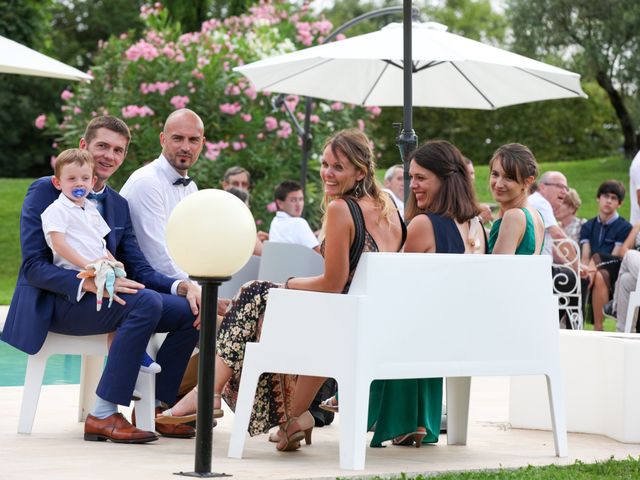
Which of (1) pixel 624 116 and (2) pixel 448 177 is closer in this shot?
Result: (2) pixel 448 177

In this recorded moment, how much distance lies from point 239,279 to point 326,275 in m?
2.99

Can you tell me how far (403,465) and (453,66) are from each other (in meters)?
4.33

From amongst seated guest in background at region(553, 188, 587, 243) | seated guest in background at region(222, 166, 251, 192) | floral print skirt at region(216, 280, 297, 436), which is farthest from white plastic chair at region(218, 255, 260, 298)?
seated guest in background at region(553, 188, 587, 243)

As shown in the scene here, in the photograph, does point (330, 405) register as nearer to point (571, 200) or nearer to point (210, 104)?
point (571, 200)

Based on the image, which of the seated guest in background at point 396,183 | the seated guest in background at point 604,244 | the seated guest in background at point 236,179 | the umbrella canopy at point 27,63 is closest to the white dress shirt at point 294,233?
the seated guest in background at point 236,179

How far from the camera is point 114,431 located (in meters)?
5.24

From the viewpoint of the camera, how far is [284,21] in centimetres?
1806

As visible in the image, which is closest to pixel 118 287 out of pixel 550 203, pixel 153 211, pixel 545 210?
pixel 153 211

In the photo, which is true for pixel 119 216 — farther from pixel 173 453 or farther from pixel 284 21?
pixel 284 21

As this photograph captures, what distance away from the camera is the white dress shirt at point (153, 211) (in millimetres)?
5957

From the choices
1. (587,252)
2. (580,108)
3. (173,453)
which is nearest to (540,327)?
(173,453)

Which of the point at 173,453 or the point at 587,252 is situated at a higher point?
the point at 587,252

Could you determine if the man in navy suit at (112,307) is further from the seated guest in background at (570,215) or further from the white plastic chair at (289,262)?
the seated guest in background at (570,215)

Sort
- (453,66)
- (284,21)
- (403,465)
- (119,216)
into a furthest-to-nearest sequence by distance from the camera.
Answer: (284,21), (453,66), (119,216), (403,465)
